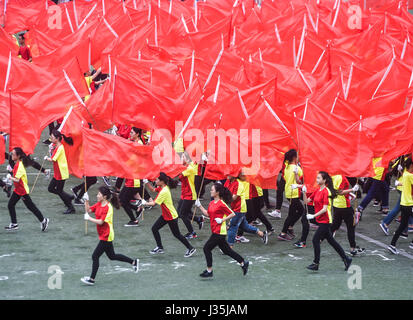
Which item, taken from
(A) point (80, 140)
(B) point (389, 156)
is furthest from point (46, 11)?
(B) point (389, 156)

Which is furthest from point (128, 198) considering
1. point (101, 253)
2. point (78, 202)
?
point (101, 253)

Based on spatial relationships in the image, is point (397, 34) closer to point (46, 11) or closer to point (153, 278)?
point (46, 11)

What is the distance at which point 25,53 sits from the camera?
20859 millimetres

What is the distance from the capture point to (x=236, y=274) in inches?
443

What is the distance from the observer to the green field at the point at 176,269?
10195 mm

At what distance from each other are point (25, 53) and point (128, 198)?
8.58 m

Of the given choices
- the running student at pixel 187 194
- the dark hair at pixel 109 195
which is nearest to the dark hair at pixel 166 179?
the running student at pixel 187 194

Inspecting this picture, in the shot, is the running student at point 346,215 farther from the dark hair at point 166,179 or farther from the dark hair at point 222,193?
the dark hair at point 166,179

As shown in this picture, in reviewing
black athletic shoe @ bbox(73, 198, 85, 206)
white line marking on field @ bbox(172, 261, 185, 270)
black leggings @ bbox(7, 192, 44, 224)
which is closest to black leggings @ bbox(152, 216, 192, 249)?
white line marking on field @ bbox(172, 261, 185, 270)

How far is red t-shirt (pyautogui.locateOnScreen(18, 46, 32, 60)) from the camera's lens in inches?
Answer: 820

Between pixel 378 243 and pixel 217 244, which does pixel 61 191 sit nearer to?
pixel 217 244

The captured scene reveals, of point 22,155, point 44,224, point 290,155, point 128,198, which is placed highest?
point 290,155

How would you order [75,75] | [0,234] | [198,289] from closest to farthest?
[198,289], [0,234], [75,75]

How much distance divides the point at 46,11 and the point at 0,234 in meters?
11.5
